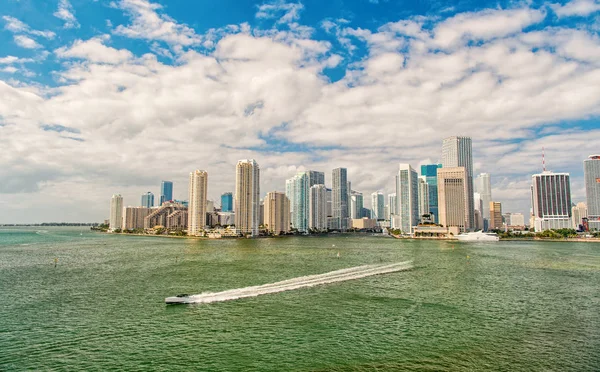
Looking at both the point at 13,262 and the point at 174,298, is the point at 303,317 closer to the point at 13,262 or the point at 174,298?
the point at 174,298

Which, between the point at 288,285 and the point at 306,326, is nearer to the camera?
the point at 306,326

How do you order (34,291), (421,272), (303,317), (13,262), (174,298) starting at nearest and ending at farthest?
(303,317) < (174,298) < (34,291) < (421,272) < (13,262)

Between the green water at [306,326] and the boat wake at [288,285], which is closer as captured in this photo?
the green water at [306,326]

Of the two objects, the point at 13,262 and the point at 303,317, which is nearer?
the point at 303,317

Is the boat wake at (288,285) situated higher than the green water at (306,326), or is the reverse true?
the boat wake at (288,285)

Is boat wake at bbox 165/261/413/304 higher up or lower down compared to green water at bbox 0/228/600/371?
higher up

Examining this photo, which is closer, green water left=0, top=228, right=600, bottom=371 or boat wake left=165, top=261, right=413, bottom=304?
green water left=0, top=228, right=600, bottom=371

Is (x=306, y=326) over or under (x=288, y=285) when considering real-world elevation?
under

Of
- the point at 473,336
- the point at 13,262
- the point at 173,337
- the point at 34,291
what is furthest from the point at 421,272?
the point at 13,262
